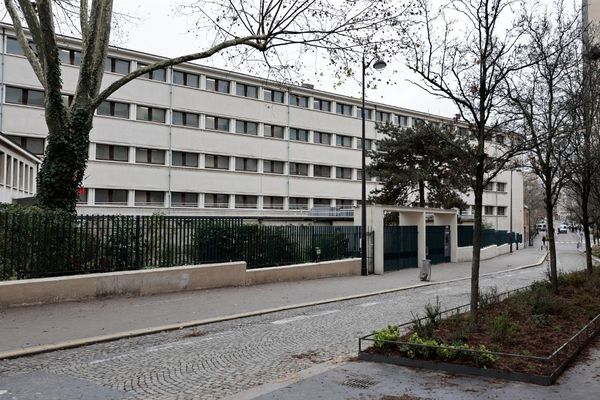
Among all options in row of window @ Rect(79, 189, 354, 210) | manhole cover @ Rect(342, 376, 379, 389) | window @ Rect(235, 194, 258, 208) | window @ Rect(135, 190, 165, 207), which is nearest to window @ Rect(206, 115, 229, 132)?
row of window @ Rect(79, 189, 354, 210)

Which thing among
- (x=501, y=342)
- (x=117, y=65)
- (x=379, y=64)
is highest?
(x=117, y=65)

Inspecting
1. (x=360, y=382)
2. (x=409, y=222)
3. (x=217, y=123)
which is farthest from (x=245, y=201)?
(x=360, y=382)

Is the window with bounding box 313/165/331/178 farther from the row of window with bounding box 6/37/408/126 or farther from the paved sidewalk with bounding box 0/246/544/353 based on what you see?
the paved sidewalk with bounding box 0/246/544/353

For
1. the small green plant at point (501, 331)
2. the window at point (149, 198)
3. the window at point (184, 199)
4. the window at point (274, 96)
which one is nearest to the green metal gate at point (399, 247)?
the small green plant at point (501, 331)

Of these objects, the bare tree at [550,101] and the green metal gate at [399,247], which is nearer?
the bare tree at [550,101]

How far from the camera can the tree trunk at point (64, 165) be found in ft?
50.5

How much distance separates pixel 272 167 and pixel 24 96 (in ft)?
79.4

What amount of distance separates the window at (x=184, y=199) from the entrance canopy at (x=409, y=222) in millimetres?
24721

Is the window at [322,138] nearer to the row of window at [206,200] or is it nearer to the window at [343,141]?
the window at [343,141]

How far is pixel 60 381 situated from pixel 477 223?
6285 mm

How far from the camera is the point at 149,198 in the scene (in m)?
47.5

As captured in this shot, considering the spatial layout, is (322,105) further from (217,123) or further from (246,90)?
(217,123)

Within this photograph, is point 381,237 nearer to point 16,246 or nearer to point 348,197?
point 16,246

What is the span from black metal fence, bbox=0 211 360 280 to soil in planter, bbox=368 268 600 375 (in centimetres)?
865
